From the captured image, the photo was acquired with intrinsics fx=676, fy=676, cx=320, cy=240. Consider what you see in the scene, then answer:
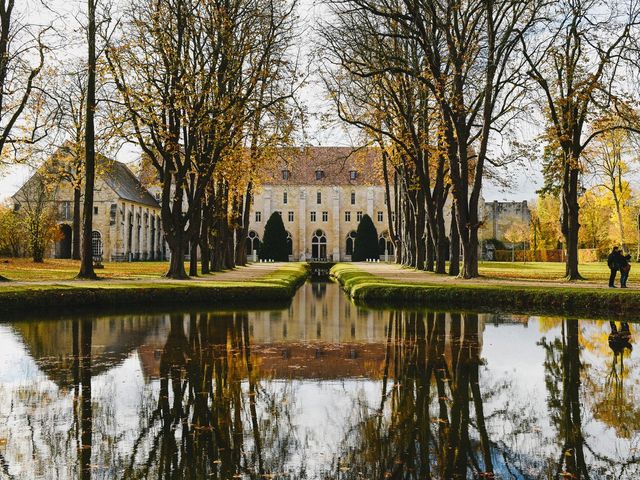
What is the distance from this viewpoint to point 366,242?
63.6 meters

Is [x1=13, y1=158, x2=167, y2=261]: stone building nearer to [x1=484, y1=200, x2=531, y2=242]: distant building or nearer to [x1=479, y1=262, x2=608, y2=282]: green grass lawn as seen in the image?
[x1=479, y1=262, x2=608, y2=282]: green grass lawn

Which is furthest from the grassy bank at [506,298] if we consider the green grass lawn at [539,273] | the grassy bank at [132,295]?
the green grass lawn at [539,273]

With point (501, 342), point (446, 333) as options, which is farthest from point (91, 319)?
point (501, 342)

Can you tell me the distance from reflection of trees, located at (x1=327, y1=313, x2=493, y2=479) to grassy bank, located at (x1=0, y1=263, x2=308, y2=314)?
9419mm

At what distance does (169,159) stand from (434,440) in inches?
767

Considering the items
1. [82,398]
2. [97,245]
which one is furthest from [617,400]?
[97,245]

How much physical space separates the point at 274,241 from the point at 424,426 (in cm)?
5427

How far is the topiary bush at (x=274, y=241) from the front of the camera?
59.9m

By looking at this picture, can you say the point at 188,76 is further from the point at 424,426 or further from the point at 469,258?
the point at 424,426

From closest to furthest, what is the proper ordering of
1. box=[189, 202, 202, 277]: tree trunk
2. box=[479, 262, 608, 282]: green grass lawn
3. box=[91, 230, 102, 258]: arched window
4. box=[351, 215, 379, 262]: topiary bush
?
box=[189, 202, 202, 277]: tree trunk → box=[479, 262, 608, 282]: green grass lawn → box=[91, 230, 102, 258]: arched window → box=[351, 215, 379, 262]: topiary bush

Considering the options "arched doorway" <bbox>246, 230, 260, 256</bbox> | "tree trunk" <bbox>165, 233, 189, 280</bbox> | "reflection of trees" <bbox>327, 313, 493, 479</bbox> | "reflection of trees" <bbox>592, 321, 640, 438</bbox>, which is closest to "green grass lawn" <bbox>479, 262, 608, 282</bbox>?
"tree trunk" <bbox>165, 233, 189, 280</bbox>

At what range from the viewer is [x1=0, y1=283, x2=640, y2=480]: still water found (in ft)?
16.6

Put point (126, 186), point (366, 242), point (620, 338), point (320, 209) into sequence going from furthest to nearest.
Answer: point (320, 209) < point (366, 242) < point (126, 186) < point (620, 338)

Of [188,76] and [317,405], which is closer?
[317,405]
